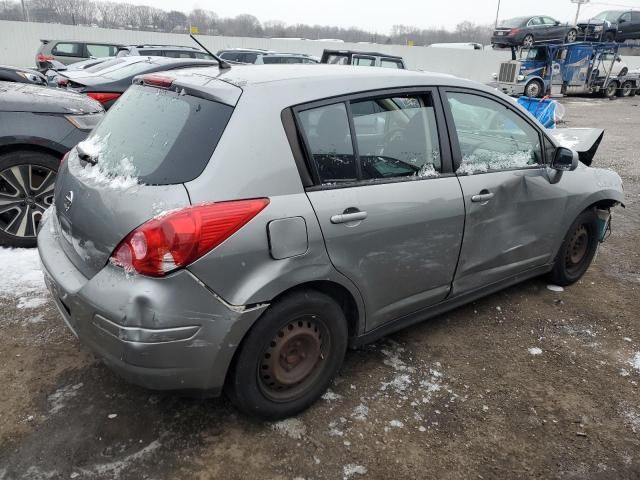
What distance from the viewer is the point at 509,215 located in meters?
3.29

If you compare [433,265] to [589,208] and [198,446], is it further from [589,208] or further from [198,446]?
[589,208]

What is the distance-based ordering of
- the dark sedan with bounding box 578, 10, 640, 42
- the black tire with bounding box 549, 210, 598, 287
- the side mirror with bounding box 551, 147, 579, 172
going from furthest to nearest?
the dark sedan with bounding box 578, 10, 640, 42 < the black tire with bounding box 549, 210, 598, 287 < the side mirror with bounding box 551, 147, 579, 172

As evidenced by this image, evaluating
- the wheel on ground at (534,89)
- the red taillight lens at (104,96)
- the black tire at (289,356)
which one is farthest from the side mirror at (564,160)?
the wheel on ground at (534,89)

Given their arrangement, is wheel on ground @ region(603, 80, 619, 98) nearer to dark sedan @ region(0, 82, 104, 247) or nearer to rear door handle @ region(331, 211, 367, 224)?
dark sedan @ region(0, 82, 104, 247)

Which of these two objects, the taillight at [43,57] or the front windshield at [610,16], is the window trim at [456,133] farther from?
the front windshield at [610,16]

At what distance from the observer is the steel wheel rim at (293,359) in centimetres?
240

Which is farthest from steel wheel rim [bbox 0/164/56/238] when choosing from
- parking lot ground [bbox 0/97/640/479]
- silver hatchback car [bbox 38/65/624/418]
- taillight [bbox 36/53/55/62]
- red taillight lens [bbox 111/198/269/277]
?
taillight [bbox 36/53/55/62]

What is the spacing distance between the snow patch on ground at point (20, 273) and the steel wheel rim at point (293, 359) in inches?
87.8

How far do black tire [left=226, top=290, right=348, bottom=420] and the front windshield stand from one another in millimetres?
30253

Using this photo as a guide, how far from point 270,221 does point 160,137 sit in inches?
26.6

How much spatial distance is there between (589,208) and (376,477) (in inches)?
117

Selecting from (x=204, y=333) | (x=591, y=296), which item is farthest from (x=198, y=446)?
(x=591, y=296)

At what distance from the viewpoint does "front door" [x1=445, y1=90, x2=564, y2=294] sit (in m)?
3.05

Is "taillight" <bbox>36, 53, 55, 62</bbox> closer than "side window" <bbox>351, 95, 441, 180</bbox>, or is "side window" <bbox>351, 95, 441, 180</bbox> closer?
"side window" <bbox>351, 95, 441, 180</bbox>
